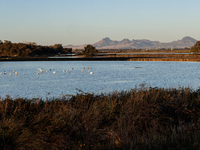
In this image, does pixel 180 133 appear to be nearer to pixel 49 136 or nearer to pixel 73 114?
pixel 73 114

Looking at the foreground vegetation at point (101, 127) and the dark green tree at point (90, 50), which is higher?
the dark green tree at point (90, 50)

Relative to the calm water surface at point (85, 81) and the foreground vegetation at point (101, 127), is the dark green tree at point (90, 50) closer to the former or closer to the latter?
the calm water surface at point (85, 81)

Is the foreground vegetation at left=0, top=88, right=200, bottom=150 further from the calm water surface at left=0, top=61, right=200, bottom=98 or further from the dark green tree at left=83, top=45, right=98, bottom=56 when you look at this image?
the dark green tree at left=83, top=45, right=98, bottom=56

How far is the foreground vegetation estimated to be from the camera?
9.47 m

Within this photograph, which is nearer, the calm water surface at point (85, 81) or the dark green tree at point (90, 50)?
the calm water surface at point (85, 81)

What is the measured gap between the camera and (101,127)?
11.6 metres

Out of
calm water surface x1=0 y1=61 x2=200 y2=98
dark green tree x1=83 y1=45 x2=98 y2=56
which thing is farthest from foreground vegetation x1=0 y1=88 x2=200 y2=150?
dark green tree x1=83 y1=45 x2=98 y2=56

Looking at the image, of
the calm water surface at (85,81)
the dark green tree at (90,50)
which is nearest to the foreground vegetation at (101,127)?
the calm water surface at (85,81)

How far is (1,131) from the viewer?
9562 millimetres

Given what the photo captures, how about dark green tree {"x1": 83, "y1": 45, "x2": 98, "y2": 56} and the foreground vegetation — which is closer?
the foreground vegetation

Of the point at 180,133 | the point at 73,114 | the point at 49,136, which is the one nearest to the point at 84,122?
the point at 73,114

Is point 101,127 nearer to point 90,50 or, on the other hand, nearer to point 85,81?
point 85,81

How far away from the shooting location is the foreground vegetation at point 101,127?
31.1ft

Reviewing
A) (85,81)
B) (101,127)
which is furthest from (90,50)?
(101,127)
